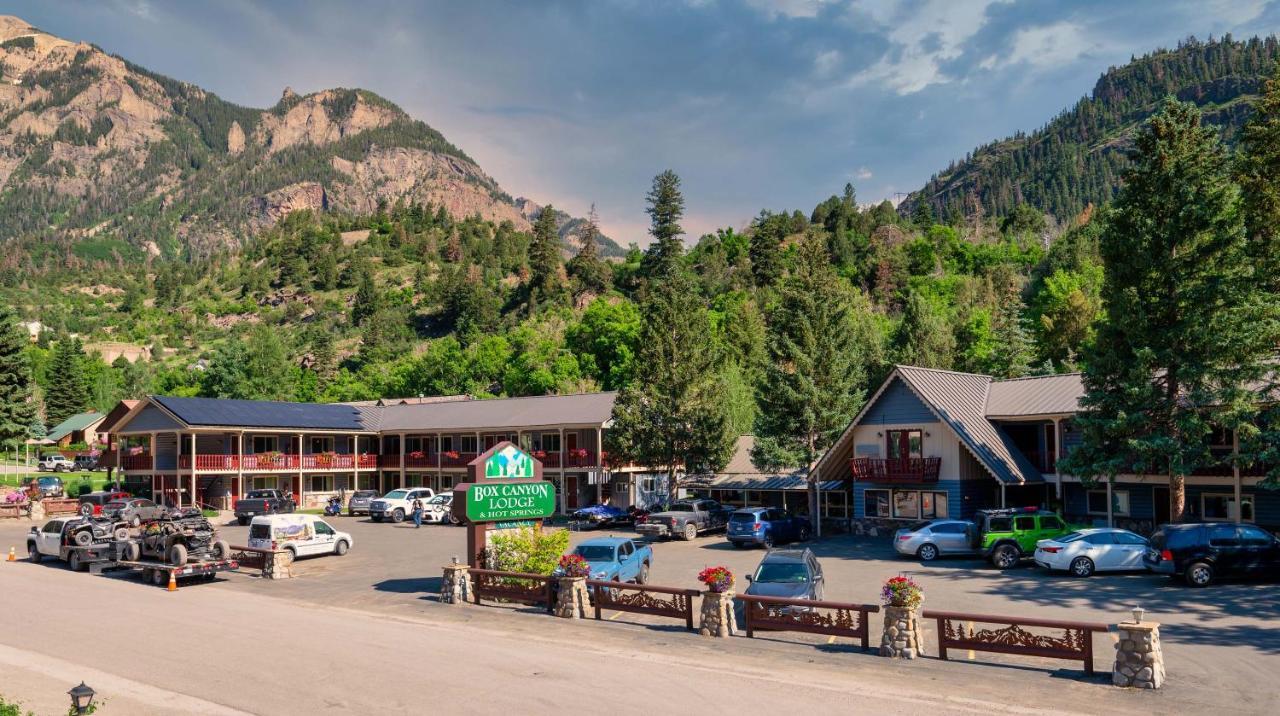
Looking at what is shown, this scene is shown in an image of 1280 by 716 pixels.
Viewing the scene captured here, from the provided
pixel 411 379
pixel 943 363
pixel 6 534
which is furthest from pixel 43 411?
pixel 943 363

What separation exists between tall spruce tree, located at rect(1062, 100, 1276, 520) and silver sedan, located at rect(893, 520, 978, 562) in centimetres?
463

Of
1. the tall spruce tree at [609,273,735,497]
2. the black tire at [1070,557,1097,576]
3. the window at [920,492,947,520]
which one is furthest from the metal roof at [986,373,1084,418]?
the tall spruce tree at [609,273,735,497]

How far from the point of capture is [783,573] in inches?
845

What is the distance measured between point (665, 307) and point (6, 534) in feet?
110

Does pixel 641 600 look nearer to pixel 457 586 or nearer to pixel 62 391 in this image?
pixel 457 586

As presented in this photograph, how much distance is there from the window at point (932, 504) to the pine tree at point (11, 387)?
5873 cm

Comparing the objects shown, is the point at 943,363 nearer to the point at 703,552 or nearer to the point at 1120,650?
the point at 703,552

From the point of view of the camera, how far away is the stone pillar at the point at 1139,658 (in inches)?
556

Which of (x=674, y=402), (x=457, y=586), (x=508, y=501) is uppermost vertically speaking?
(x=674, y=402)

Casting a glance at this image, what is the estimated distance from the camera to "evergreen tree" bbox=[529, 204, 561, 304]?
149 meters

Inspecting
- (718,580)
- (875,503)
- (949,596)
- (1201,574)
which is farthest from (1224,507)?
(718,580)

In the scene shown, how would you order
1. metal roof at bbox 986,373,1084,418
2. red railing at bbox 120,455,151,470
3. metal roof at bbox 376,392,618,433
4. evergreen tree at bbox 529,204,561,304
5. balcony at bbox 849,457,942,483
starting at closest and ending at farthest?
metal roof at bbox 986,373,1084,418 → balcony at bbox 849,457,942,483 → metal roof at bbox 376,392,618,433 → red railing at bbox 120,455,151,470 → evergreen tree at bbox 529,204,561,304

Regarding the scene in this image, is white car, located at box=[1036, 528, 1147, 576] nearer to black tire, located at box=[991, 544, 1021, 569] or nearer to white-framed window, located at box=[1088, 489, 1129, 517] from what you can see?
black tire, located at box=[991, 544, 1021, 569]

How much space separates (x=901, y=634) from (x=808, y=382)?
1087 inches
